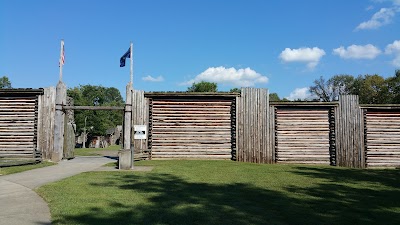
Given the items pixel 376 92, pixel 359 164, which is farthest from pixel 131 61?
pixel 376 92

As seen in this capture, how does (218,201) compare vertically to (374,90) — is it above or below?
below

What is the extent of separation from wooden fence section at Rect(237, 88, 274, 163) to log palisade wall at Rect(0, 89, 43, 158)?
1190cm

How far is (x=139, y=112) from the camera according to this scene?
18578mm

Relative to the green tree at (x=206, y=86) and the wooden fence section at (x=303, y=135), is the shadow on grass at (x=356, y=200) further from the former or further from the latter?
the green tree at (x=206, y=86)

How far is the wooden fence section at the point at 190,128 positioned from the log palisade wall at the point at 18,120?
6.84m

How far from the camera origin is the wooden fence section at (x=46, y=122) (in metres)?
18.0

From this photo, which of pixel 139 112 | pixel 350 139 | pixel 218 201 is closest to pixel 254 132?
pixel 350 139

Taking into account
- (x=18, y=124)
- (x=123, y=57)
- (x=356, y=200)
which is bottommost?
(x=356, y=200)

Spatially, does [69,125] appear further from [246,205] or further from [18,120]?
[246,205]

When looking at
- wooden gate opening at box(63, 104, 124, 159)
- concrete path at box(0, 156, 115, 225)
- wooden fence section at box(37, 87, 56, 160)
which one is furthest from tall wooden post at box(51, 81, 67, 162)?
concrete path at box(0, 156, 115, 225)

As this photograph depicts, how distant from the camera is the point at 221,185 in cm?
960

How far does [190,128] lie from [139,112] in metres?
3.18

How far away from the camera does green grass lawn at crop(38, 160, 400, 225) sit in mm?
5816

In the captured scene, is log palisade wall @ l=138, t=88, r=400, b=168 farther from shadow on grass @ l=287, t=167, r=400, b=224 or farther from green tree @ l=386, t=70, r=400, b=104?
green tree @ l=386, t=70, r=400, b=104
